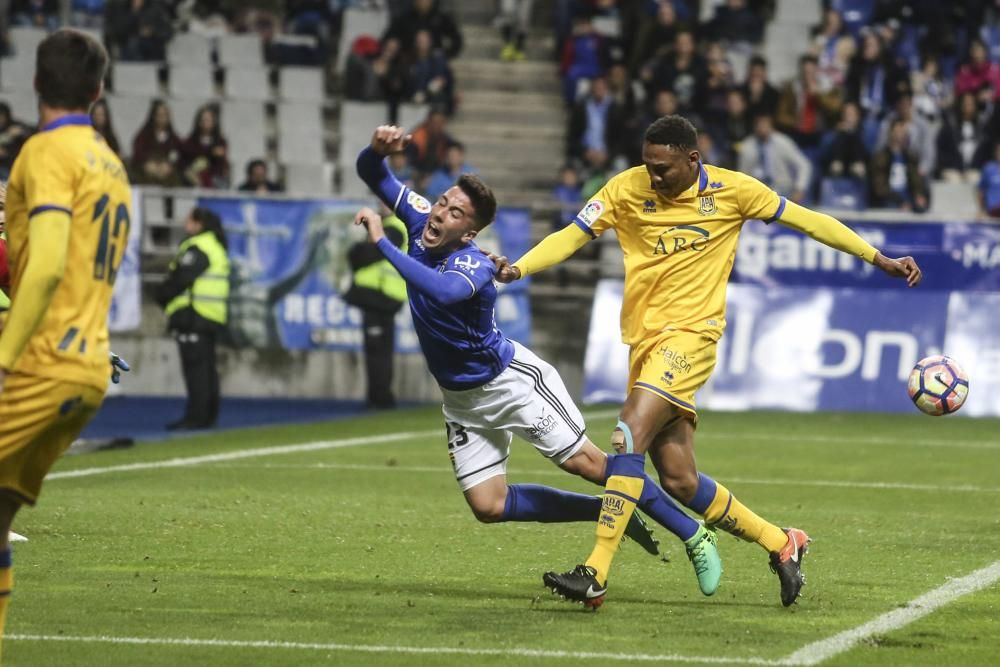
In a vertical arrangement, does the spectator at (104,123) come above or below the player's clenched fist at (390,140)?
below

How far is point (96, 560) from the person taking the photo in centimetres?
925

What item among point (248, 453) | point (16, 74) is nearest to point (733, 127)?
point (248, 453)

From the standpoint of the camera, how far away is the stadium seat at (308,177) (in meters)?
23.2

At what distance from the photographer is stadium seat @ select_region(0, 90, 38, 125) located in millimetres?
23375

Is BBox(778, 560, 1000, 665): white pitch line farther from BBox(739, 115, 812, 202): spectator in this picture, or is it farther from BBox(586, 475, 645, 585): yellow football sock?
BBox(739, 115, 812, 202): spectator

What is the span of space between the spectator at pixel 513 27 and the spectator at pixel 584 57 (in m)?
1.43

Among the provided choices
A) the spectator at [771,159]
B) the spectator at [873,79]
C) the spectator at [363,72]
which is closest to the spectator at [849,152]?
the spectator at [771,159]

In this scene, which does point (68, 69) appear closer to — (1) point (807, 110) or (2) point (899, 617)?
(2) point (899, 617)

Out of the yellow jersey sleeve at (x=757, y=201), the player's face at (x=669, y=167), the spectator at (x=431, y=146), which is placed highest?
the player's face at (x=669, y=167)

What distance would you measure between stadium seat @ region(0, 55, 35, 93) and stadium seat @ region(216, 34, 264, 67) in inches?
100

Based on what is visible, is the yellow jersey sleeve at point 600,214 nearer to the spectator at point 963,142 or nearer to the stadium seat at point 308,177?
the spectator at point 963,142

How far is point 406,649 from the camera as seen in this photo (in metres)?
6.96

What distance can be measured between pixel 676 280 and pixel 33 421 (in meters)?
3.59

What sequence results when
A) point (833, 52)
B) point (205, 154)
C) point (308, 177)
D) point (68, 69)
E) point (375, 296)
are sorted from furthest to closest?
point (833, 52) < point (308, 177) < point (205, 154) < point (375, 296) < point (68, 69)
